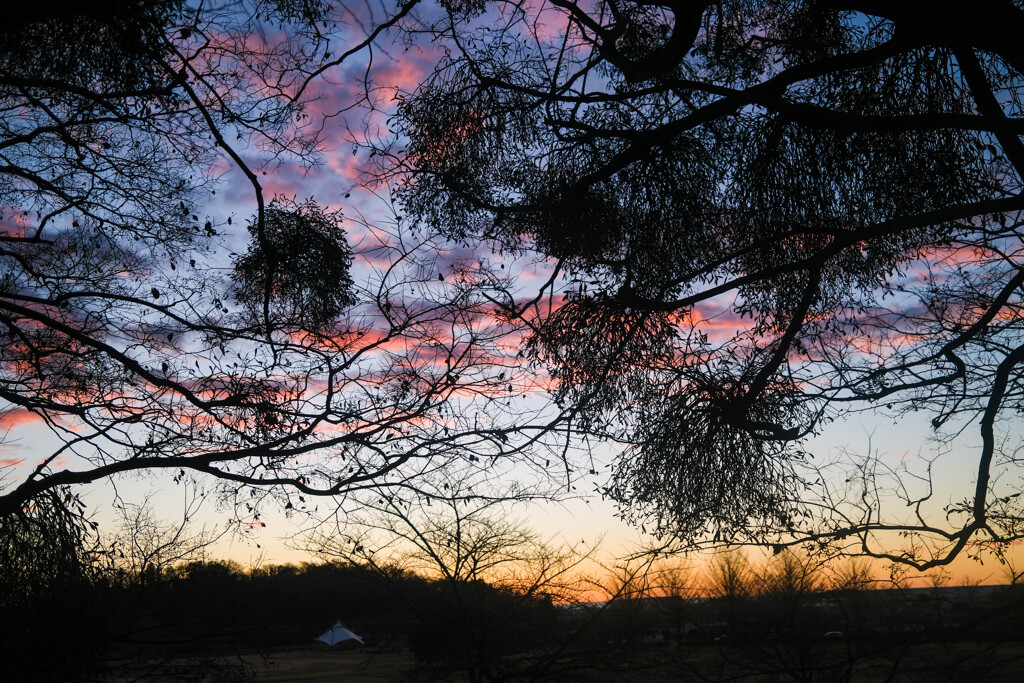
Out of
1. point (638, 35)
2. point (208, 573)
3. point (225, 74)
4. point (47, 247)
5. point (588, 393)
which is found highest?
point (638, 35)

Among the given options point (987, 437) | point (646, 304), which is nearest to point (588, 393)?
point (646, 304)

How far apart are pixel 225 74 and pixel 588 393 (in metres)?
2.98

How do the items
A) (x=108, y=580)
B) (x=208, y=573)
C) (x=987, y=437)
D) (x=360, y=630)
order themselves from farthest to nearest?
1. (x=360, y=630)
2. (x=208, y=573)
3. (x=108, y=580)
4. (x=987, y=437)

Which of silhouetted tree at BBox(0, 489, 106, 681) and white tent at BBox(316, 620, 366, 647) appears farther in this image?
white tent at BBox(316, 620, 366, 647)

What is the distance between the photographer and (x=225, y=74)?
424 centimetres

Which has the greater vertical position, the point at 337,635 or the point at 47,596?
the point at 47,596

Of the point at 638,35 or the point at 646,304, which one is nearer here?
the point at 646,304

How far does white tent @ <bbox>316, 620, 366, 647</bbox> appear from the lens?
886 cm

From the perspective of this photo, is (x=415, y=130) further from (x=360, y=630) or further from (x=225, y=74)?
(x=360, y=630)

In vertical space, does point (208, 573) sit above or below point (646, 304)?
below

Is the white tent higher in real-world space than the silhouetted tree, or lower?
lower

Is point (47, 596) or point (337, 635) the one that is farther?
point (337, 635)

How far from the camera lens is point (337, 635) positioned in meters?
9.26

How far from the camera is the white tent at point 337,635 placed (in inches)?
349
